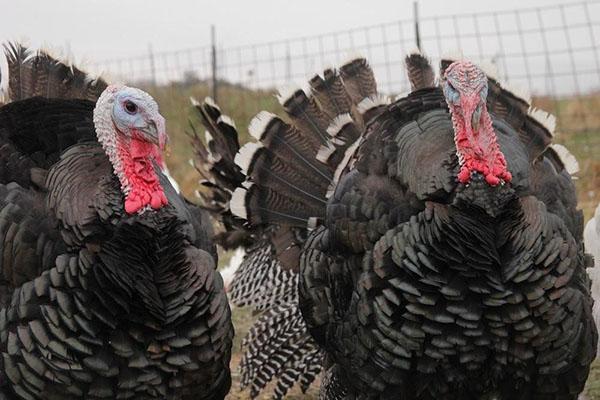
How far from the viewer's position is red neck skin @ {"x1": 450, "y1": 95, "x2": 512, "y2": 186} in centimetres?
325

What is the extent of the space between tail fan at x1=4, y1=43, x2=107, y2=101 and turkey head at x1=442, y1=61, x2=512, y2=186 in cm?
168

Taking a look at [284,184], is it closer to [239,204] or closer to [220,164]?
[239,204]

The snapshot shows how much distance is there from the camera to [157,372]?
3.20 meters

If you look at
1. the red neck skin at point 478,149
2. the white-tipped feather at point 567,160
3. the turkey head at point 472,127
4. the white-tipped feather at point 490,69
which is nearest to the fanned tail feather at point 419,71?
the white-tipped feather at point 490,69

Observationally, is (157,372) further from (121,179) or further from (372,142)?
(372,142)

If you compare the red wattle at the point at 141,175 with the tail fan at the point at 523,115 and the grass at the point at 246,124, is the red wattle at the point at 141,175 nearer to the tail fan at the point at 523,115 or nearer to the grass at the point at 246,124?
the tail fan at the point at 523,115

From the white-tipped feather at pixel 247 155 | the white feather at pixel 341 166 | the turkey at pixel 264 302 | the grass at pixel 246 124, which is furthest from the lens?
the grass at pixel 246 124

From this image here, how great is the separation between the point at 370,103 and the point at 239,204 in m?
0.84

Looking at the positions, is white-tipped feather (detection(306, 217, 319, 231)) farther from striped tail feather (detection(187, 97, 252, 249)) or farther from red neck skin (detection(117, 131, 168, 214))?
red neck skin (detection(117, 131, 168, 214))

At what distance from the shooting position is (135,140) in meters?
3.25

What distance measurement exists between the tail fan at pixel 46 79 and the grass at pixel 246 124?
2.73m

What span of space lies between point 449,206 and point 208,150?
2055 mm

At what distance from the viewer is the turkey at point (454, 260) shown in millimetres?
3285

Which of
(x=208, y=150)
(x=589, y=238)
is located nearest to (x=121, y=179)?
(x=208, y=150)
